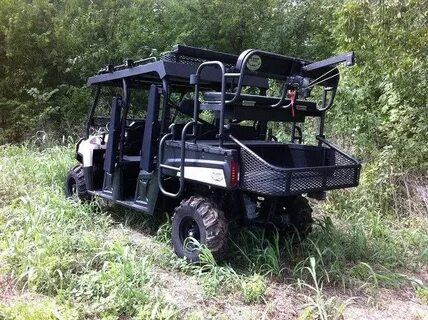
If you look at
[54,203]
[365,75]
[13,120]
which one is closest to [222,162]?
[54,203]

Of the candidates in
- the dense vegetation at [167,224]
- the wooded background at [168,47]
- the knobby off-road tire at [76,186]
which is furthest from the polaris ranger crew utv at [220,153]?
the wooded background at [168,47]

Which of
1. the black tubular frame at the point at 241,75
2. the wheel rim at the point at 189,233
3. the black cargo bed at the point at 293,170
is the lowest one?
the wheel rim at the point at 189,233

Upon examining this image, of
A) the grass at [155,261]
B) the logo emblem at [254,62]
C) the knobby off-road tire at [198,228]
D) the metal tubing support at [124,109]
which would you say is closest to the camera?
the grass at [155,261]

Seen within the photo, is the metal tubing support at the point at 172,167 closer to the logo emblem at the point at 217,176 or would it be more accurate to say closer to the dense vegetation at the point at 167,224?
the logo emblem at the point at 217,176

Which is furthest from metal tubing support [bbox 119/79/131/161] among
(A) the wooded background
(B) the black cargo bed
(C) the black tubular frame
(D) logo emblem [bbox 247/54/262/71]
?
(A) the wooded background

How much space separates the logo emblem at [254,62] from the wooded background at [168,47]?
2.86 metres

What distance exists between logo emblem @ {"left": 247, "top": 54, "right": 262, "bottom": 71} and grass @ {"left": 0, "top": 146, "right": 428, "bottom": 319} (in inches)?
62.1

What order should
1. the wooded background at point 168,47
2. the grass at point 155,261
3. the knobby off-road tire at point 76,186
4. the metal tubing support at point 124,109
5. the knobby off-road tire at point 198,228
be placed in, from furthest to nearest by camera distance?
the wooded background at point 168,47
the knobby off-road tire at point 76,186
the metal tubing support at point 124,109
the knobby off-road tire at point 198,228
the grass at point 155,261

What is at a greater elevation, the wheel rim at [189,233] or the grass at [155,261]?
the wheel rim at [189,233]

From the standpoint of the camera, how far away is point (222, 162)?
366 centimetres

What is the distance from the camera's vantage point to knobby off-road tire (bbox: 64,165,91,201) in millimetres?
5656

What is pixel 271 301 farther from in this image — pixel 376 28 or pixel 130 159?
pixel 376 28

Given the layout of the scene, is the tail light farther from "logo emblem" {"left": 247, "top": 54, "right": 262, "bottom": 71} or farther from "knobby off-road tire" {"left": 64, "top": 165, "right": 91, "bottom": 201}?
"knobby off-road tire" {"left": 64, "top": 165, "right": 91, "bottom": 201}

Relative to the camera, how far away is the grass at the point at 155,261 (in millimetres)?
3193
